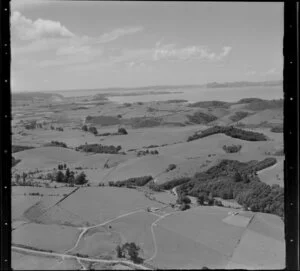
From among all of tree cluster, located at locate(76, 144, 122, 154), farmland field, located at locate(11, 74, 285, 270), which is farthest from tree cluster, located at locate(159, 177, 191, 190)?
tree cluster, located at locate(76, 144, 122, 154)

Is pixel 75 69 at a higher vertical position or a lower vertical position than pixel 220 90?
higher

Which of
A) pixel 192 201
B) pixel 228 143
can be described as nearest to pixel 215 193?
pixel 192 201

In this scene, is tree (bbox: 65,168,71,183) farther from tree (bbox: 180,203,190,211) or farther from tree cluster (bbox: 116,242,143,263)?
tree (bbox: 180,203,190,211)

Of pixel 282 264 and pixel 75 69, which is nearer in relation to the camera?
pixel 282 264

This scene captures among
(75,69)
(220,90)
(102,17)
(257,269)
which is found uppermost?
(102,17)

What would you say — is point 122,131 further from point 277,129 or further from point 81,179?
point 277,129

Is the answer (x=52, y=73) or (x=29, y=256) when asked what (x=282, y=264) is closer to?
(x=29, y=256)

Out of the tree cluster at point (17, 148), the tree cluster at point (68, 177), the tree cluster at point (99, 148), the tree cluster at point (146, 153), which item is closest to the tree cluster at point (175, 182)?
the tree cluster at point (146, 153)
